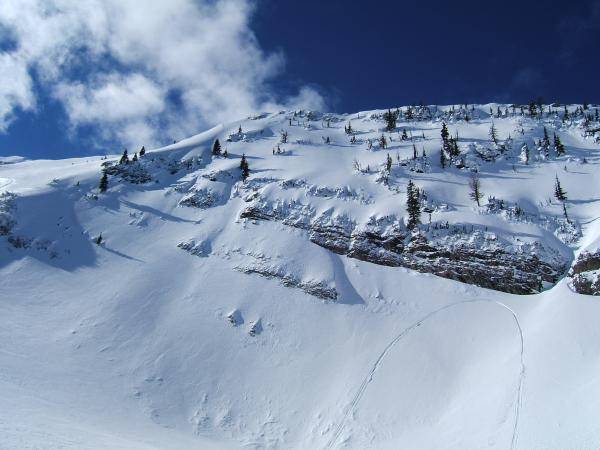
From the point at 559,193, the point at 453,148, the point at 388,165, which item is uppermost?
the point at 453,148

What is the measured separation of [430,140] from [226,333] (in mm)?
69457

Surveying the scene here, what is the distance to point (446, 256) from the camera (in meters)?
49.8

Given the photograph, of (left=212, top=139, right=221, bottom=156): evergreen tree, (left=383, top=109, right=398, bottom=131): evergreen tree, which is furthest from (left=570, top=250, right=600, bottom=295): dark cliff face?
(left=212, top=139, right=221, bottom=156): evergreen tree

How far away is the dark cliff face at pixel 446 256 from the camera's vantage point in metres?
45.6

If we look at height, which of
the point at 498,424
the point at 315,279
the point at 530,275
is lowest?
the point at 498,424

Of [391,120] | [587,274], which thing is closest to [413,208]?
[587,274]

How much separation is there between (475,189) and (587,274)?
23.9 m

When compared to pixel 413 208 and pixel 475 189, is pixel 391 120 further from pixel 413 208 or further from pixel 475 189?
pixel 413 208

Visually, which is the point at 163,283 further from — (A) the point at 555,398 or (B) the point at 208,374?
(A) the point at 555,398

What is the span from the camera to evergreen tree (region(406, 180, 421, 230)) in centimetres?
5572

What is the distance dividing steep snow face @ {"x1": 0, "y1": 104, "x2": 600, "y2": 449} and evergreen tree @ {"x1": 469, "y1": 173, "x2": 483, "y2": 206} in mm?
971

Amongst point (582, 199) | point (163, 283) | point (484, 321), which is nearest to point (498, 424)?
point (484, 321)

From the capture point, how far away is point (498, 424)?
26.0m

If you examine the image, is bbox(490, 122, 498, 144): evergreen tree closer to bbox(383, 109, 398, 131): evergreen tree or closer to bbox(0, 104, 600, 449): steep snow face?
bbox(0, 104, 600, 449): steep snow face
